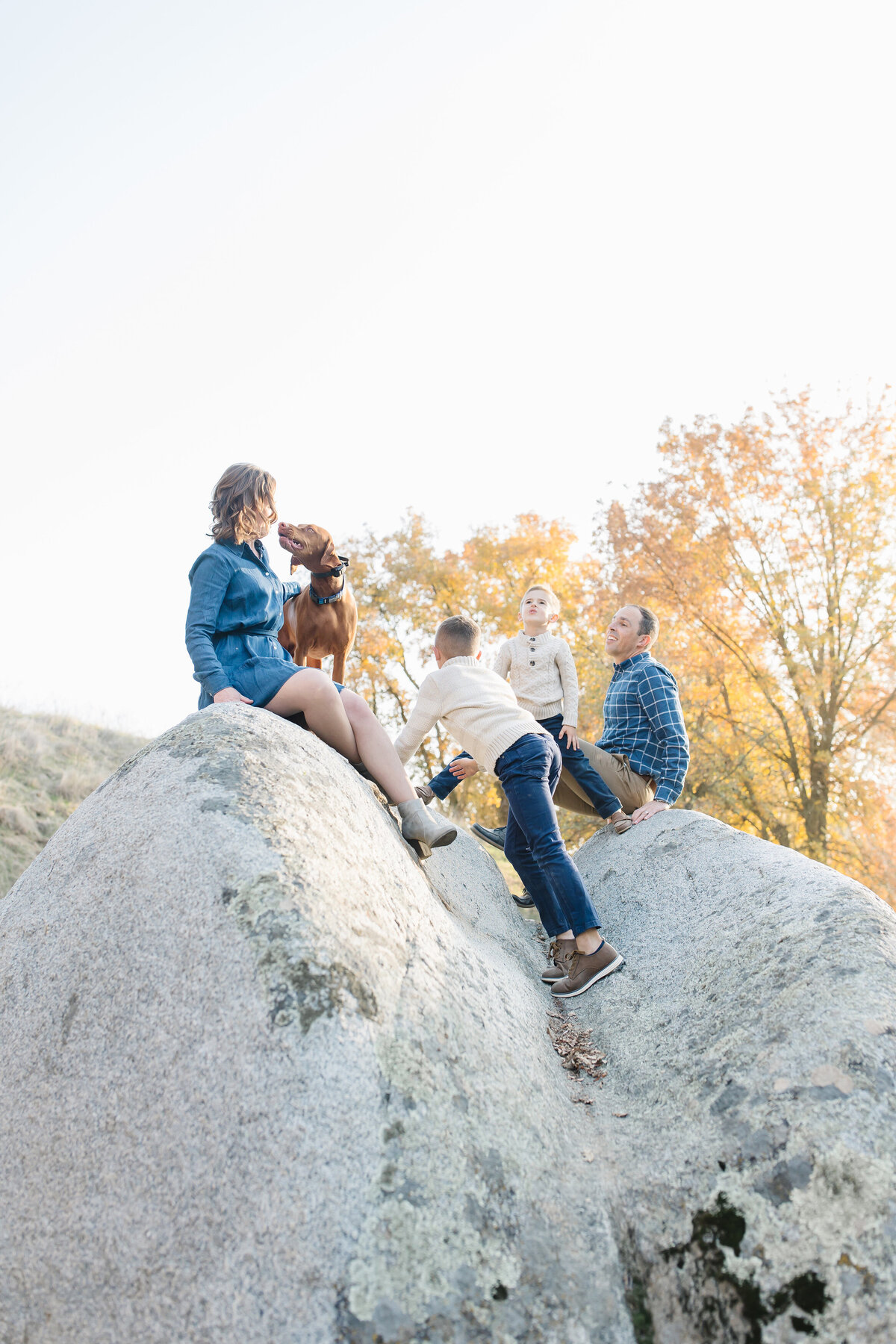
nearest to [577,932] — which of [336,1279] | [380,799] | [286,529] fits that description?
[380,799]

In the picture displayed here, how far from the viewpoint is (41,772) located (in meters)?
11.6

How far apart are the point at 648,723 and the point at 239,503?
11.2 feet

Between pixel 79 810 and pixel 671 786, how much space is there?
382 centimetres

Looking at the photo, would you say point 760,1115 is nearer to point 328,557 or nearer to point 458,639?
point 458,639

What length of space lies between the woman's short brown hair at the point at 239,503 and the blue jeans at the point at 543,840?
1.90 m

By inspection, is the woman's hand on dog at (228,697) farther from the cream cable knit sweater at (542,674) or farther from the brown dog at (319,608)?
the cream cable knit sweater at (542,674)

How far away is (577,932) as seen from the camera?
4.00 meters

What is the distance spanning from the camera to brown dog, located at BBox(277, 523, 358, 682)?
15.3 ft

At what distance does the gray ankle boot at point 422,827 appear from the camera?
3986mm

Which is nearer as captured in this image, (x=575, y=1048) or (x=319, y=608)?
(x=575, y=1048)

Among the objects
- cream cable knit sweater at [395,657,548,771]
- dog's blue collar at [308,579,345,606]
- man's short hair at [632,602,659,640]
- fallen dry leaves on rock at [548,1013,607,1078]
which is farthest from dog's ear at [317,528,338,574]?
fallen dry leaves on rock at [548,1013,607,1078]

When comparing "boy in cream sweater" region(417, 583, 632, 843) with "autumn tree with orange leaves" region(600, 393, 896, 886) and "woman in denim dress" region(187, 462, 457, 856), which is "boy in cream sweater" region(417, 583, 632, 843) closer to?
"woman in denim dress" region(187, 462, 457, 856)

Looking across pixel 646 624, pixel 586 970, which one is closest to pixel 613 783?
pixel 646 624

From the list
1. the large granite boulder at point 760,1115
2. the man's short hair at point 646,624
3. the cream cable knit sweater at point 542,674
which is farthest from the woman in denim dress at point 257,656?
the man's short hair at point 646,624
